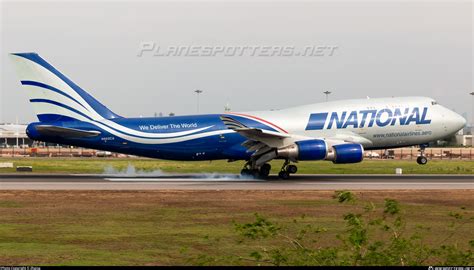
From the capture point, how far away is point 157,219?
93.8 ft

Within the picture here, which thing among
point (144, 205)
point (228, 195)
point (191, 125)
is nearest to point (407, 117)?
point (191, 125)

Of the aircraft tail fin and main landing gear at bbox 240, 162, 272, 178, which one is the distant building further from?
the aircraft tail fin

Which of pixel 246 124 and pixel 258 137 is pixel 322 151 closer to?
pixel 258 137

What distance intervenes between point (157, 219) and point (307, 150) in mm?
20489

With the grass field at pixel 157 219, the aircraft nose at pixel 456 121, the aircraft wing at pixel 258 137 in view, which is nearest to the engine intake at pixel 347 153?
the aircraft wing at pixel 258 137

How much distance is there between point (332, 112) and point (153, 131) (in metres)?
12.9

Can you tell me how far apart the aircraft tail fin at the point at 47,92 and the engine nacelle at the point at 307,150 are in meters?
13.9

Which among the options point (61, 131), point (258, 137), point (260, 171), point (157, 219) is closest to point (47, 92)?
point (61, 131)

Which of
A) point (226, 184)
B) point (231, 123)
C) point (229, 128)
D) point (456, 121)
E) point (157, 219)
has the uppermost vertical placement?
point (456, 121)

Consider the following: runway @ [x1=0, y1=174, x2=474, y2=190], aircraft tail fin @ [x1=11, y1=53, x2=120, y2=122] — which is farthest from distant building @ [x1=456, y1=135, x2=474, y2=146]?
aircraft tail fin @ [x1=11, y1=53, x2=120, y2=122]

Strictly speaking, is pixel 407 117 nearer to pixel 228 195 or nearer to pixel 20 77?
pixel 228 195

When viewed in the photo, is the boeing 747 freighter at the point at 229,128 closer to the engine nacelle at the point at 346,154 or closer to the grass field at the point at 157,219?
the engine nacelle at the point at 346,154

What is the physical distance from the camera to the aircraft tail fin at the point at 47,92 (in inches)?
1954

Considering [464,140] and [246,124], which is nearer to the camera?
[246,124]
